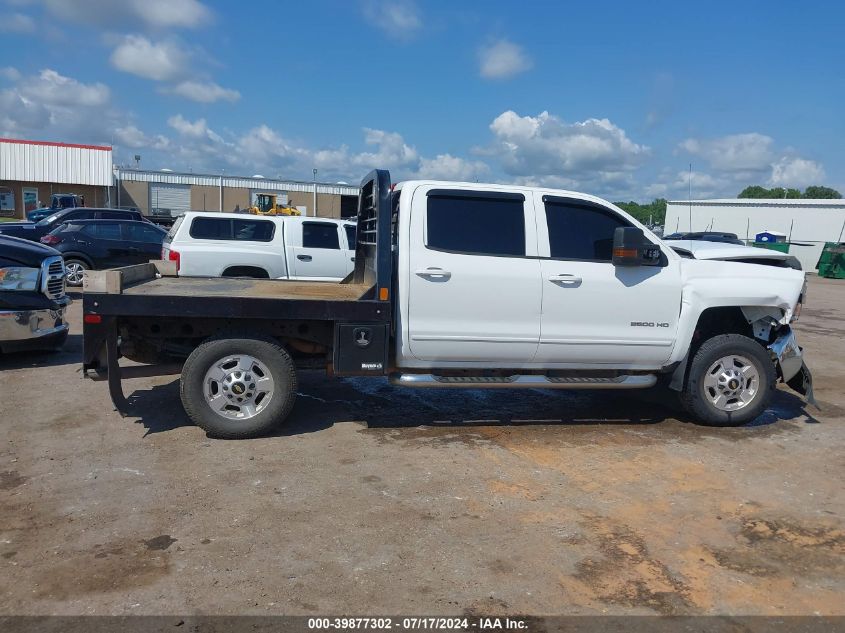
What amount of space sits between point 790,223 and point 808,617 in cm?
4577

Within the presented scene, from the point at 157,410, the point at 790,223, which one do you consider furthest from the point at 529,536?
the point at 790,223

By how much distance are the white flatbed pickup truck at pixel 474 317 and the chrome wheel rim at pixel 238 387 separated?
1 cm

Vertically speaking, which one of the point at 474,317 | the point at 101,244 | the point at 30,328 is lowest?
the point at 30,328

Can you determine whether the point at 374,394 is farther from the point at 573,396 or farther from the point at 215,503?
the point at 215,503

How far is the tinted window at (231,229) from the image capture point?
11.6 meters

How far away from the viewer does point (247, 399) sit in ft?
18.9

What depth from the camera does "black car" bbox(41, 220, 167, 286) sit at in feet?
49.5

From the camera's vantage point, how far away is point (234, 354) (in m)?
5.70

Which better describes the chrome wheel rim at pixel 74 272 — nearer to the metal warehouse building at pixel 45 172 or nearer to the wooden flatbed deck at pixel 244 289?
the wooden flatbed deck at pixel 244 289

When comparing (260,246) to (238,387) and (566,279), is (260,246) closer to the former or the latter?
(238,387)

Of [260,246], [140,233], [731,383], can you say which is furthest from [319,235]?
[731,383]

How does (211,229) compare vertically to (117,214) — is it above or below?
below

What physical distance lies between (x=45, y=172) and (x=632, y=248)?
52585mm

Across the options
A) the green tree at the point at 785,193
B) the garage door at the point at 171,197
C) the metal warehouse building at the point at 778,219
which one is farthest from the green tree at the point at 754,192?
the garage door at the point at 171,197
